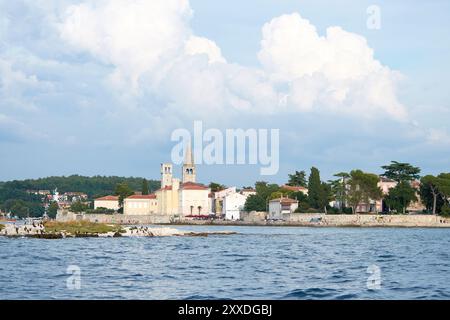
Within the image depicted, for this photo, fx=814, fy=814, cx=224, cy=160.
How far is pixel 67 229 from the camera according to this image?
2346 inches

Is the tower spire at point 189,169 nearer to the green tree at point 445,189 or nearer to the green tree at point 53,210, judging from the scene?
the green tree at point 53,210

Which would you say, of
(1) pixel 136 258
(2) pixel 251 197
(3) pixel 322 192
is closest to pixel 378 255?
(1) pixel 136 258

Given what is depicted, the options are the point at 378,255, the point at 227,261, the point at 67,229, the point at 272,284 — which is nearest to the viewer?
the point at 272,284

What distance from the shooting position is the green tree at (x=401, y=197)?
102 m

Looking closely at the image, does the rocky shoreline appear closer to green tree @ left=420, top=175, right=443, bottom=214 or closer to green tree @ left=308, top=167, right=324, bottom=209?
green tree @ left=308, top=167, right=324, bottom=209

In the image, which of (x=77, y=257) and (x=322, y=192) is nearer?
(x=77, y=257)

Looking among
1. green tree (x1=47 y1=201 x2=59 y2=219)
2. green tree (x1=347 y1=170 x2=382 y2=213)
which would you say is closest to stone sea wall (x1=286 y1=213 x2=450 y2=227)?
green tree (x1=347 y1=170 x2=382 y2=213)

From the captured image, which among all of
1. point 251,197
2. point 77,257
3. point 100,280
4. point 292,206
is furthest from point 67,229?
point 251,197

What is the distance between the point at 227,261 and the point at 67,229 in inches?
1188

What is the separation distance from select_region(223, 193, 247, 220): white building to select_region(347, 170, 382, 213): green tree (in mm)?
25875

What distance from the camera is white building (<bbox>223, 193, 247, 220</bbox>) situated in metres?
128

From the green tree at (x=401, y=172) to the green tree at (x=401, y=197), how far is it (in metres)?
6.90
